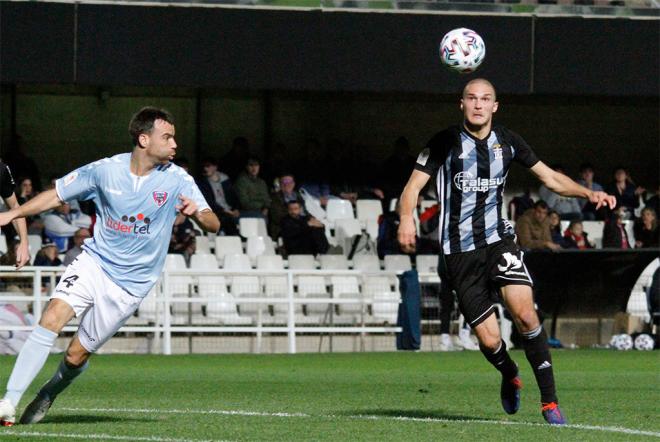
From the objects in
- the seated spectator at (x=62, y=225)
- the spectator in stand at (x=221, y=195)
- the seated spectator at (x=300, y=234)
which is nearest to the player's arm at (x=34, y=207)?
the seated spectator at (x=62, y=225)

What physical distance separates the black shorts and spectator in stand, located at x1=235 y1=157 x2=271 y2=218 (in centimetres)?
1314

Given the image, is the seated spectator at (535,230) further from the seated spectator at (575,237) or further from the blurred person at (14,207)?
the blurred person at (14,207)

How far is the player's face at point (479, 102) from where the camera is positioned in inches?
352

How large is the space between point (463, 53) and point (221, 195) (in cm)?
1072

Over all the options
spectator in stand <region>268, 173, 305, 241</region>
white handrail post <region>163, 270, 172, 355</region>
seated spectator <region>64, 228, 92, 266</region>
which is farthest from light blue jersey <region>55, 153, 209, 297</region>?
spectator in stand <region>268, 173, 305, 241</region>

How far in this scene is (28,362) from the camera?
8.26 m

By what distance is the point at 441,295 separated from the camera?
19328 millimetres

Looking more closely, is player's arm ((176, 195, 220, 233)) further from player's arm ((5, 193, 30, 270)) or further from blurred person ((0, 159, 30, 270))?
player's arm ((5, 193, 30, 270))

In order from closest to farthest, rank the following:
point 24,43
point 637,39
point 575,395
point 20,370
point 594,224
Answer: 1. point 20,370
2. point 575,395
3. point 24,43
4. point 637,39
5. point 594,224

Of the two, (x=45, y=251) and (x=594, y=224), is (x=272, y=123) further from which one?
(x=45, y=251)

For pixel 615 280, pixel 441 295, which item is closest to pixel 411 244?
pixel 441 295

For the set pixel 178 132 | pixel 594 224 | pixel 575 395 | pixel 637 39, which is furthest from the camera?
pixel 178 132

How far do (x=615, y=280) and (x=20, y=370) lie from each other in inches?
529

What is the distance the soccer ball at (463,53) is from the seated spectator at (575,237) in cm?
1062
